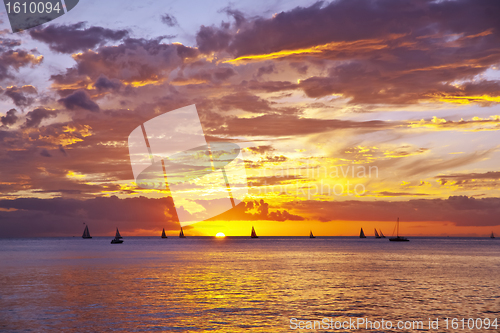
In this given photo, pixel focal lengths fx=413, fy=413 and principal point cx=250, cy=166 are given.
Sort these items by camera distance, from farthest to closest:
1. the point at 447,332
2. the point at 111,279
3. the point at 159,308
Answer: the point at 111,279
the point at 159,308
the point at 447,332

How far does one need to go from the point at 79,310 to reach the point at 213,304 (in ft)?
45.8

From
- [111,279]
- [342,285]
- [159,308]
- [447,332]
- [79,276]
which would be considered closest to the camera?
[447,332]

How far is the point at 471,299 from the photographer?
51.2 metres

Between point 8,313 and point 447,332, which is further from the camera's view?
point 8,313

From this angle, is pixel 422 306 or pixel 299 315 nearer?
pixel 299 315

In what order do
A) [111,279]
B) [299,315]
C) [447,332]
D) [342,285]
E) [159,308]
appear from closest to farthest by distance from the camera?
1. [447,332]
2. [299,315]
3. [159,308]
4. [342,285]
5. [111,279]

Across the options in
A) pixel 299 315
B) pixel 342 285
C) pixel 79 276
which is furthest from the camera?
pixel 79 276

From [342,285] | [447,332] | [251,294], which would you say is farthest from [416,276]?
[447,332]

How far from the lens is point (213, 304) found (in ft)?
151

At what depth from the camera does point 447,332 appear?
35750 mm

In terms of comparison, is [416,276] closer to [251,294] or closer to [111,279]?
[251,294]

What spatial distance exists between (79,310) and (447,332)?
35.5 m

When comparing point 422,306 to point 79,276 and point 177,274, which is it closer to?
point 177,274

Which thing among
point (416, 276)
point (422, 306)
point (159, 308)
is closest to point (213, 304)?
point (159, 308)
